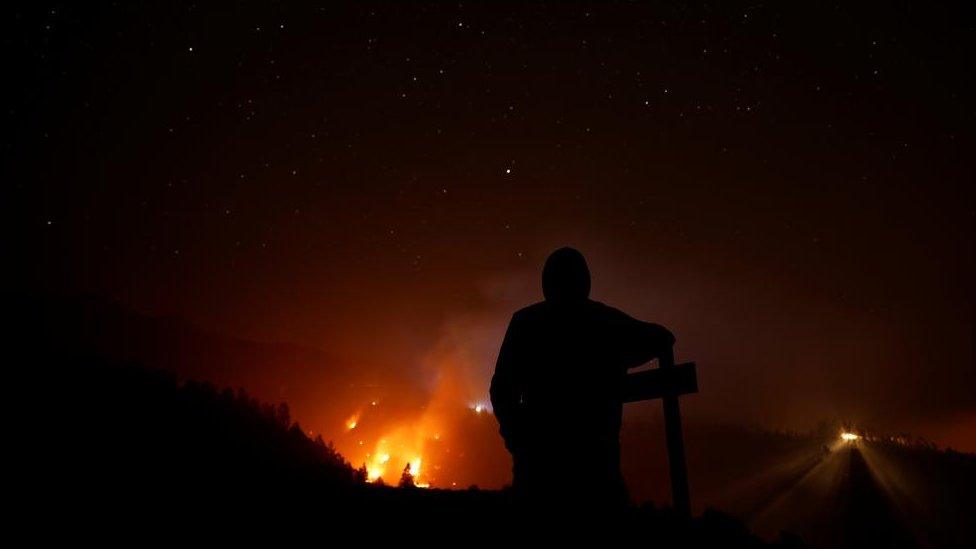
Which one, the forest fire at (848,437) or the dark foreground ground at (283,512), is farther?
the forest fire at (848,437)

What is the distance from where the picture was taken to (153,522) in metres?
3.65

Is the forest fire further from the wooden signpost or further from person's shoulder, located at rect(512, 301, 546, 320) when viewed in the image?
person's shoulder, located at rect(512, 301, 546, 320)

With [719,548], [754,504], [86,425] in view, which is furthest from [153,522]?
[754,504]

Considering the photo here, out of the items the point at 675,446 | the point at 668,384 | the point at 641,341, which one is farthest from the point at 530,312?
the point at 675,446

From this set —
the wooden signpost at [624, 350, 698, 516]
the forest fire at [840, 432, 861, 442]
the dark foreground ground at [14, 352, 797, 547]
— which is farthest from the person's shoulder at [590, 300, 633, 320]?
the forest fire at [840, 432, 861, 442]

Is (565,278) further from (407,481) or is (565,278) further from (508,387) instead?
(407,481)

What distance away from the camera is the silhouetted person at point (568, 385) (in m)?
2.79

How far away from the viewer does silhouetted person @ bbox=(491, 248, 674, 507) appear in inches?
110

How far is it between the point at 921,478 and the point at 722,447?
93495 millimetres

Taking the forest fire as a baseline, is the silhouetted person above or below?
above

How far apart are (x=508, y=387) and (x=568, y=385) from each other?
49 centimetres

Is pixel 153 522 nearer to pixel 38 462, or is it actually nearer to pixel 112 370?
pixel 38 462

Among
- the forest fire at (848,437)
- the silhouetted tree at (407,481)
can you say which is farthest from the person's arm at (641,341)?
the forest fire at (848,437)

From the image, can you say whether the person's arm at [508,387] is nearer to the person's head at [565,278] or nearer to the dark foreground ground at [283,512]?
the person's head at [565,278]
